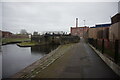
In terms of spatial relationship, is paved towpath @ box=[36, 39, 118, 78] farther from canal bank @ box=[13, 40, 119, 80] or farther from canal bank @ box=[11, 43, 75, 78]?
canal bank @ box=[11, 43, 75, 78]

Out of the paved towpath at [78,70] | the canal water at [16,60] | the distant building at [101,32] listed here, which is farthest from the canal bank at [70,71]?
the distant building at [101,32]

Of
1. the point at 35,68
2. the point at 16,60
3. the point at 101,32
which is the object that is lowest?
the point at 16,60

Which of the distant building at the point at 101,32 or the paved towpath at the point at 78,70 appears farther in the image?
the distant building at the point at 101,32

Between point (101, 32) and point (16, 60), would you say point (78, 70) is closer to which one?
point (16, 60)

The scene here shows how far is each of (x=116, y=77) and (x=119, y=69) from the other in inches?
13.5

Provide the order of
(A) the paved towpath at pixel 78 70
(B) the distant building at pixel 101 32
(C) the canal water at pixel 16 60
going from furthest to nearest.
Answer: (B) the distant building at pixel 101 32 < (C) the canal water at pixel 16 60 < (A) the paved towpath at pixel 78 70

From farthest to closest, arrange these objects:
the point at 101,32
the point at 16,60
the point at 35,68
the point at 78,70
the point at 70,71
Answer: the point at 101,32 < the point at 16,60 < the point at 35,68 < the point at 78,70 < the point at 70,71

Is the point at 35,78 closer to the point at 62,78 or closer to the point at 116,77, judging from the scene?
the point at 62,78

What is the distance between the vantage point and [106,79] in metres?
4.03

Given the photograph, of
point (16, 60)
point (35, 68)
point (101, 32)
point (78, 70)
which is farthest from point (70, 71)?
point (101, 32)

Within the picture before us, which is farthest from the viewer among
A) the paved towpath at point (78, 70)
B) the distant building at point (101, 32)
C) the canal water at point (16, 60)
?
the distant building at point (101, 32)

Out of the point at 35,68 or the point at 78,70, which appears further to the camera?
the point at 35,68

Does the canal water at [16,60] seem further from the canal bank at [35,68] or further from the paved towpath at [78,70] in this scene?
the paved towpath at [78,70]

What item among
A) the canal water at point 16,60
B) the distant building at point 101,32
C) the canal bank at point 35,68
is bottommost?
the canal water at point 16,60
